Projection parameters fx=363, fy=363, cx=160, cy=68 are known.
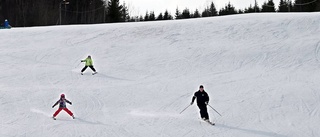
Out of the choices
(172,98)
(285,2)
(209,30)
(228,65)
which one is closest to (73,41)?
(209,30)

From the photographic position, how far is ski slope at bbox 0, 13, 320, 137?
441 inches

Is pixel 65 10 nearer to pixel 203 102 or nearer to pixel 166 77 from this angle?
pixel 166 77

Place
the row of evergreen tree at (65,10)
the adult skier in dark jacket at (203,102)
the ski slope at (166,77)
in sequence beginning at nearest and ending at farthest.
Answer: the ski slope at (166,77) → the adult skier in dark jacket at (203,102) → the row of evergreen tree at (65,10)

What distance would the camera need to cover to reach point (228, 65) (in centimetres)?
2027

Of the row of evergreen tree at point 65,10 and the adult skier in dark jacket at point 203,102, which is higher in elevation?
the row of evergreen tree at point 65,10

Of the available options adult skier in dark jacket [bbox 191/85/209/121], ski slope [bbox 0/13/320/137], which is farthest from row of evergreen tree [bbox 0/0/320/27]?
adult skier in dark jacket [bbox 191/85/209/121]

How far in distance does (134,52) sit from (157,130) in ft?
44.3

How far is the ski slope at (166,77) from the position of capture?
441 inches

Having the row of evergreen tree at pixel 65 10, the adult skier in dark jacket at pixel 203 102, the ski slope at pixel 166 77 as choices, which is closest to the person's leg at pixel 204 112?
the adult skier in dark jacket at pixel 203 102

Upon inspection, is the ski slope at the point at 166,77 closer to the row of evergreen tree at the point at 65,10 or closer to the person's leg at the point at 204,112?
the person's leg at the point at 204,112

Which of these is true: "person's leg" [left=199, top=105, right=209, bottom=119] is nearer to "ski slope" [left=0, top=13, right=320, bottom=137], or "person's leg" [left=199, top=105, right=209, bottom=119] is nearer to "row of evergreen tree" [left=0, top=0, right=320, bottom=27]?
"ski slope" [left=0, top=13, right=320, bottom=137]

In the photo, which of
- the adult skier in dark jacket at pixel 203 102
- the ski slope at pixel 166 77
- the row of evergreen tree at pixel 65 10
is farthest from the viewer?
the row of evergreen tree at pixel 65 10

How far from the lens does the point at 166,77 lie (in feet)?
61.1

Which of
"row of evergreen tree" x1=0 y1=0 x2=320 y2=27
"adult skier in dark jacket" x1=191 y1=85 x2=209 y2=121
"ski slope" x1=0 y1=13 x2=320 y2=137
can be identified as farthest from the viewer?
"row of evergreen tree" x1=0 y1=0 x2=320 y2=27
